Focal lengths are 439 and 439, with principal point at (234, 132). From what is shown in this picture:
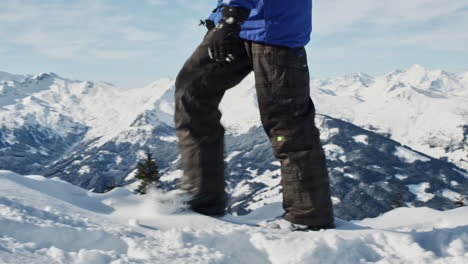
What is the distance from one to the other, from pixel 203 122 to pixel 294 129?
917 millimetres

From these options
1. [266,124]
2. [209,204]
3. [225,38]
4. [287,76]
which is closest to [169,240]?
[209,204]

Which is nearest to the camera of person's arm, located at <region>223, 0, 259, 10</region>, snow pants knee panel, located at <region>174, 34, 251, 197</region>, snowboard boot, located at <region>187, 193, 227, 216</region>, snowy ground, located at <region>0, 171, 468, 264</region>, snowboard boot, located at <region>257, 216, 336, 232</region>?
snowy ground, located at <region>0, 171, 468, 264</region>

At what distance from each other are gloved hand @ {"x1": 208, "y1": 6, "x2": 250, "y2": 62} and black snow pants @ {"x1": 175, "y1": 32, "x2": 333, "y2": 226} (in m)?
0.08

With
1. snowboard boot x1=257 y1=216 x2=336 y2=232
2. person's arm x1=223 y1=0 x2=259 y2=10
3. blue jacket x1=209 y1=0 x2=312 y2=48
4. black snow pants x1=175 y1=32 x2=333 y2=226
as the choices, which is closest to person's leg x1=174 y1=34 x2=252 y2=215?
black snow pants x1=175 y1=32 x2=333 y2=226

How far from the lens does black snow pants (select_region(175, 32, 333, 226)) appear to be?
12.1ft

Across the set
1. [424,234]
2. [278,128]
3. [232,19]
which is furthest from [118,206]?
[424,234]

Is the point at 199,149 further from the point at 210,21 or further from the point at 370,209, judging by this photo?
the point at 370,209

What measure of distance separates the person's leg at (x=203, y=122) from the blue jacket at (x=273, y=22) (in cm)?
24

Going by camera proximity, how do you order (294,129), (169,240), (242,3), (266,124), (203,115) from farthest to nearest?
(203,115) → (266,124) → (294,129) → (242,3) → (169,240)

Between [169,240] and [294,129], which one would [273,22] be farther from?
[169,240]

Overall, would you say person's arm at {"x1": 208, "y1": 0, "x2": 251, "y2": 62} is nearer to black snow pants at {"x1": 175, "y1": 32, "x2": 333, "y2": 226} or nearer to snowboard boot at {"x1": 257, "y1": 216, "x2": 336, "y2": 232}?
black snow pants at {"x1": 175, "y1": 32, "x2": 333, "y2": 226}

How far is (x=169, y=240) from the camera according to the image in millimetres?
2975

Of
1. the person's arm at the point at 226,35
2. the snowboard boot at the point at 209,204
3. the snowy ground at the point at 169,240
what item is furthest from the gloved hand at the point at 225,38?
the snowy ground at the point at 169,240

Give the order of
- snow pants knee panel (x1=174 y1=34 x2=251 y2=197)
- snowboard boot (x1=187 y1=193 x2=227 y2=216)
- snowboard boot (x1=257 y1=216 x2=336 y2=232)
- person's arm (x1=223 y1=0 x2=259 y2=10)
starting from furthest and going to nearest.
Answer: snowboard boot (x1=187 y1=193 x2=227 y2=216) < snow pants knee panel (x1=174 y1=34 x2=251 y2=197) < snowboard boot (x1=257 y1=216 x2=336 y2=232) < person's arm (x1=223 y1=0 x2=259 y2=10)
